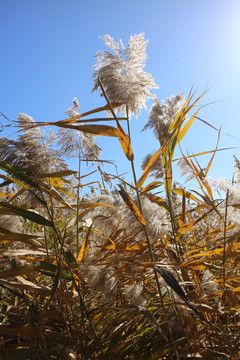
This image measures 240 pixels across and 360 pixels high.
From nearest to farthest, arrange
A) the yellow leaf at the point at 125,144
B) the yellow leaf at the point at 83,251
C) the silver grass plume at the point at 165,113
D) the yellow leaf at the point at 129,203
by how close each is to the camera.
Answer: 1. the yellow leaf at the point at 129,203
2. the yellow leaf at the point at 125,144
3. the yellow leaf at the point at 83,251
4. the silver grass plume at the point at 165,113

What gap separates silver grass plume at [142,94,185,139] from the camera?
77.9 inches

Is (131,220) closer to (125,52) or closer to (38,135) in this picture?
(38,135)

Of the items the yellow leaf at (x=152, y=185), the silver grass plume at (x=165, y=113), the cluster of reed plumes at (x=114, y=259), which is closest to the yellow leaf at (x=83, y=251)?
the cluster of reed plumes at (x=114, y=259)

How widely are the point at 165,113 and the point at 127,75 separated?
1.84ft

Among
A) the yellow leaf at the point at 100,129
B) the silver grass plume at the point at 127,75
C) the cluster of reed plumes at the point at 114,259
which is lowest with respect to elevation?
the cluster of reed plumes at the point at 114,259

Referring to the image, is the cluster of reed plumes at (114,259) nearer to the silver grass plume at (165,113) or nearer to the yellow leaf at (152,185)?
the yellow leaf at (152,185)

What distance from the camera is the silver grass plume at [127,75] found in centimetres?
157

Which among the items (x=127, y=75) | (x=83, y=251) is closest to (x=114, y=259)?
(x=83, y=251)

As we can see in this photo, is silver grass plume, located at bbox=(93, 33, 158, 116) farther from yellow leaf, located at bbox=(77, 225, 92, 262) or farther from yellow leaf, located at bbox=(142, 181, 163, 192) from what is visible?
yellow leaf, located at bbox=(77, 225, 92, 262)

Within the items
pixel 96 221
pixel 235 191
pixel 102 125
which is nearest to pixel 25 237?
pixel 96 221

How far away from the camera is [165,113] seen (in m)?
2.12

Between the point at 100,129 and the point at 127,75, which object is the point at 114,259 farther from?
the point at 127,75

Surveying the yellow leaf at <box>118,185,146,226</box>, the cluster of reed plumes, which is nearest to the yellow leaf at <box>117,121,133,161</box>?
the cluster of reed plumes

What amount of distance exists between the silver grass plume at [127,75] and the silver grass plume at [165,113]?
150 mm
